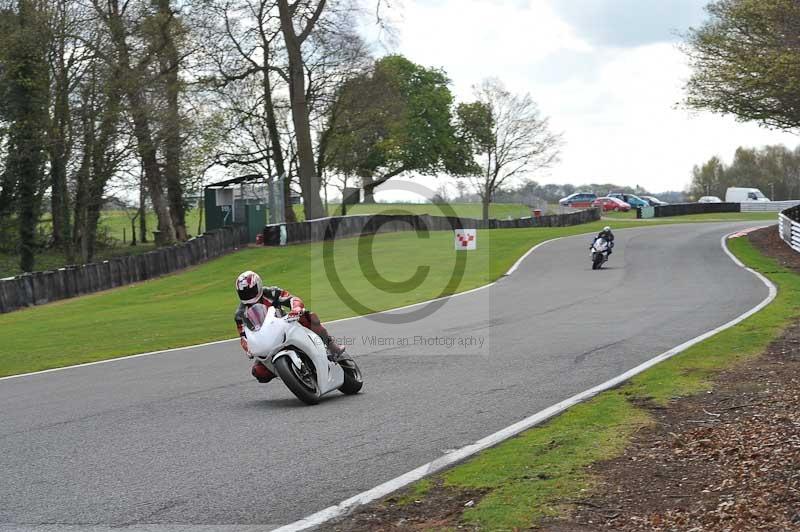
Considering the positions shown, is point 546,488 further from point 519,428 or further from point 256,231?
point 256,231

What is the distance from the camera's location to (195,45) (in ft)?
155

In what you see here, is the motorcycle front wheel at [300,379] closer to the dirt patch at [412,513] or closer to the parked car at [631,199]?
the dirt patch at [412,513]

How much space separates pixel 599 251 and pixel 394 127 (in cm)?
3108

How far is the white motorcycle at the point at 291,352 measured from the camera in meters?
10.3

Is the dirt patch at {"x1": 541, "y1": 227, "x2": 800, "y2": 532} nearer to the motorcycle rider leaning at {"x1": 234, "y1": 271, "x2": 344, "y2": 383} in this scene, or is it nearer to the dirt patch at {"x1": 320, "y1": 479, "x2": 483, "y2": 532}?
the dirt patch at {"x1": 320, "y1": 479, "x2": 483, "y2": 532}

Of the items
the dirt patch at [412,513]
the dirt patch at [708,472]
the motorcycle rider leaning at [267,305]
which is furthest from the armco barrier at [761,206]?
the dirt patch at [412,513]

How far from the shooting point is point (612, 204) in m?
82.6

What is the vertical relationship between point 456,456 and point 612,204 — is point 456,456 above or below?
below

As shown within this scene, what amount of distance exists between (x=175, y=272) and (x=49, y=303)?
825 centimetres

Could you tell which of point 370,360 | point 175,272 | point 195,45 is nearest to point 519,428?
point 370,360

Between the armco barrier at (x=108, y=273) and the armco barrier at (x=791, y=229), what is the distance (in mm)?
22444

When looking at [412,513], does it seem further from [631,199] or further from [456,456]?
[631,199]

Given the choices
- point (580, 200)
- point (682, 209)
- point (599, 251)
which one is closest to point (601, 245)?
point (599, 251)

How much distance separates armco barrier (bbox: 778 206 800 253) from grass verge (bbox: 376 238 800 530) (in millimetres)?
22445
